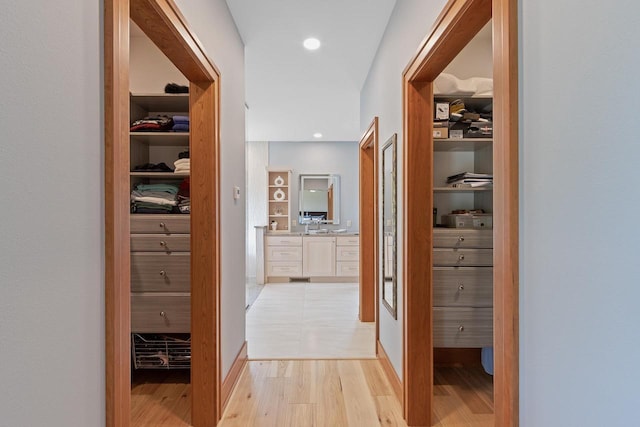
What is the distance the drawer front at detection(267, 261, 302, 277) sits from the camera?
243 inches

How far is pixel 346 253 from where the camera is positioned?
6.18 m

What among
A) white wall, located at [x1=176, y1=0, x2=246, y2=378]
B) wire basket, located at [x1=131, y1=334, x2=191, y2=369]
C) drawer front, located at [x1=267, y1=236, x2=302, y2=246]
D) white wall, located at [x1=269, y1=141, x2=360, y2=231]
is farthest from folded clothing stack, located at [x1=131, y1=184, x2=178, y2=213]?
white wall, located at [x1=269, y1=141, x2=360, y2=231]

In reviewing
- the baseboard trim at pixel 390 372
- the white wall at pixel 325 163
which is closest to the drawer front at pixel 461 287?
the baseboard trim at pixel 390 372

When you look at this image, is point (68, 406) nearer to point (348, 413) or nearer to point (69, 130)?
point (69, 130)

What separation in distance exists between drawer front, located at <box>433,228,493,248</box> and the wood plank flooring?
1.03 metres

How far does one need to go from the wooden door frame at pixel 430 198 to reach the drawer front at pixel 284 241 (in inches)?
166

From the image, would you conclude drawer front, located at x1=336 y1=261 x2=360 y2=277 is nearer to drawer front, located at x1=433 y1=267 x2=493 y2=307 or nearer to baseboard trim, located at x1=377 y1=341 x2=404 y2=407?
baseboard trim, located at x1=377 y1=341 x2=404 y2=407

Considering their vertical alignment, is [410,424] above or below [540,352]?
below

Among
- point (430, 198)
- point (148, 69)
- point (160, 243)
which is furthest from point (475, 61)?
point (160, 243)

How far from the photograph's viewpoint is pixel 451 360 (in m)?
2.83

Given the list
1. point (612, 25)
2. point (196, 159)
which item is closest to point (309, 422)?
point (196, 159)

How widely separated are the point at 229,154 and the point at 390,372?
6.30 ft

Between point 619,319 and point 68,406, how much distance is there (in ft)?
3.90

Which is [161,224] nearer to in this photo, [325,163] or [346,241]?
[346,241]
